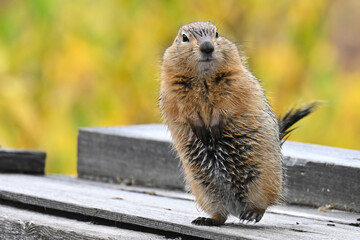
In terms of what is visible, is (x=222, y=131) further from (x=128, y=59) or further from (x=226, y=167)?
(x=128, y=59)

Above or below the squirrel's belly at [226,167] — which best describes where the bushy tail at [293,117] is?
above

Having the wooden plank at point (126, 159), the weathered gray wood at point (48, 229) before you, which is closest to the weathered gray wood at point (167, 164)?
the wooden plank at point (126, 159)

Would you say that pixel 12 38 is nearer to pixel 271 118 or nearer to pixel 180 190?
pixel 180 190

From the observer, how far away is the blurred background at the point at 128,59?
5.85 meters

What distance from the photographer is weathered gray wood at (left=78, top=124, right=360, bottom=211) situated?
12.3ft

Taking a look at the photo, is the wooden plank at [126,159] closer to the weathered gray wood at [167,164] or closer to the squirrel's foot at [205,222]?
the weathered gray wood at [167,164]

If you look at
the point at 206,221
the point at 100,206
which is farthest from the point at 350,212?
the point at 100,206

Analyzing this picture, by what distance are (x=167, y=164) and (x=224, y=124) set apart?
1.28m

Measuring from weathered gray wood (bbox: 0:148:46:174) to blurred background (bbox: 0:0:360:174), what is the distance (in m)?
1.09

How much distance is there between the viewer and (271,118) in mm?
3381

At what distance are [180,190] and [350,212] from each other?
1.01 metres

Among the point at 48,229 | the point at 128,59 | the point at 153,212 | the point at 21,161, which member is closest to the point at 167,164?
the point at 21,161

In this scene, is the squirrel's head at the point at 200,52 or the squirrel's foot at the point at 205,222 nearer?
the squirrel's foot at the point at 205,222

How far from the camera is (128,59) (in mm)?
6211
